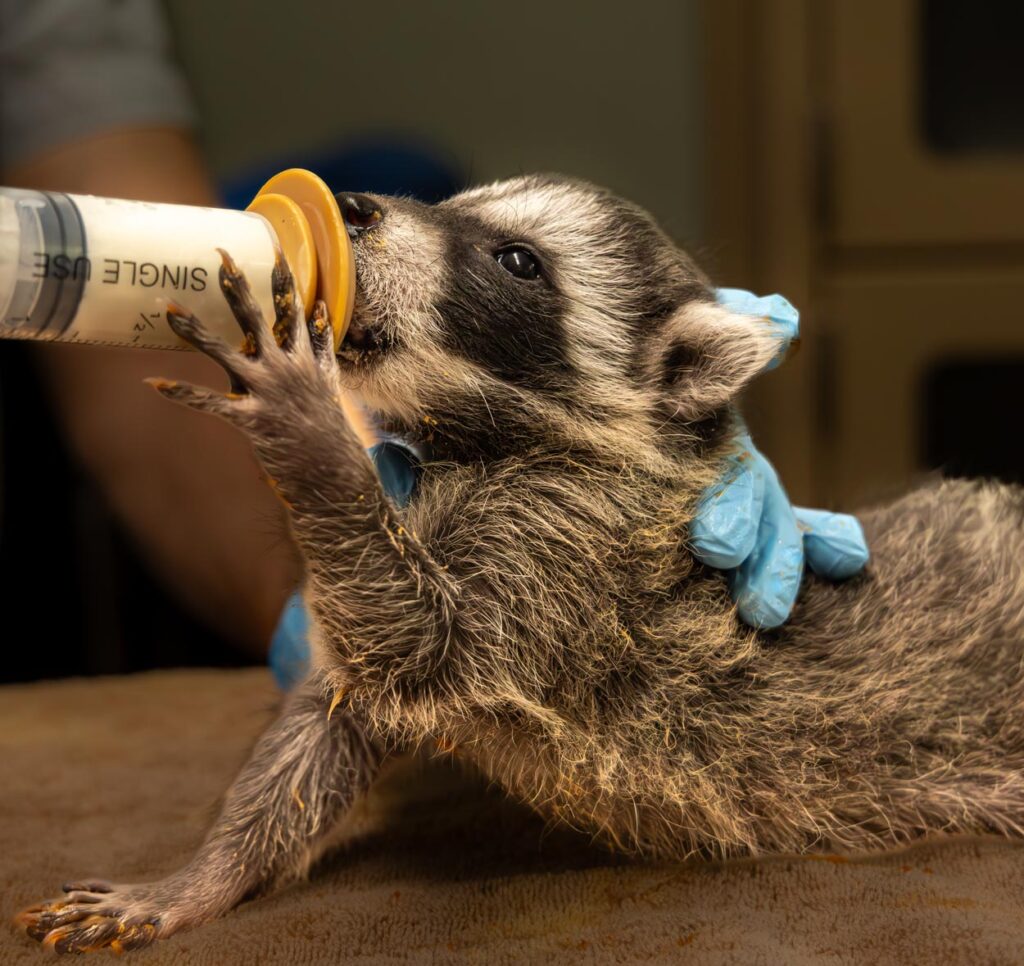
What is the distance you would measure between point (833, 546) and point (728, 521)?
0.66 feet

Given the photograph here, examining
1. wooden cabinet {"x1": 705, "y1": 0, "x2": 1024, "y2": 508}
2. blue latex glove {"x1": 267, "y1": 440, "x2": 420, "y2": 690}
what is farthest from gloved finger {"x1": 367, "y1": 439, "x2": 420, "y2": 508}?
wooden cabinet {"x1": 705, "y1": 0, "x2": 1024, "y2": 508}

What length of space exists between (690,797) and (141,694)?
1202 mm

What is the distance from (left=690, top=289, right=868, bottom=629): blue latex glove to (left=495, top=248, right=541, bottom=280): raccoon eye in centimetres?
25

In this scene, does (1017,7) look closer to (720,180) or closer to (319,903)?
(720,180)

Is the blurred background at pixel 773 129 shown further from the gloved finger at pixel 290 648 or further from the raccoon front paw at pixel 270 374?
the raccoon front paw at pixel 270 374

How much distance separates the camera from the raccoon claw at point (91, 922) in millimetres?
1194

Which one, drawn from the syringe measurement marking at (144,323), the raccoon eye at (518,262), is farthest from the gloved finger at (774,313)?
the syringe measurement marking at (144,323)

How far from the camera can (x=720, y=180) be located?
11.5ft

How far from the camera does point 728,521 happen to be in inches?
52.0

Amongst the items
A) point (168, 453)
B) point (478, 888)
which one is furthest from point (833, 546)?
point (168, 453)

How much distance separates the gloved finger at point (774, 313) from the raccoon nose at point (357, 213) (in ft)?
1.49

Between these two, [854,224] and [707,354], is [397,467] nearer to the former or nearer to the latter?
[707,354]

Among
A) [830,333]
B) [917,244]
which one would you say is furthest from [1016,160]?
[830,333]

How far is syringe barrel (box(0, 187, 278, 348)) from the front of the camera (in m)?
1.05
